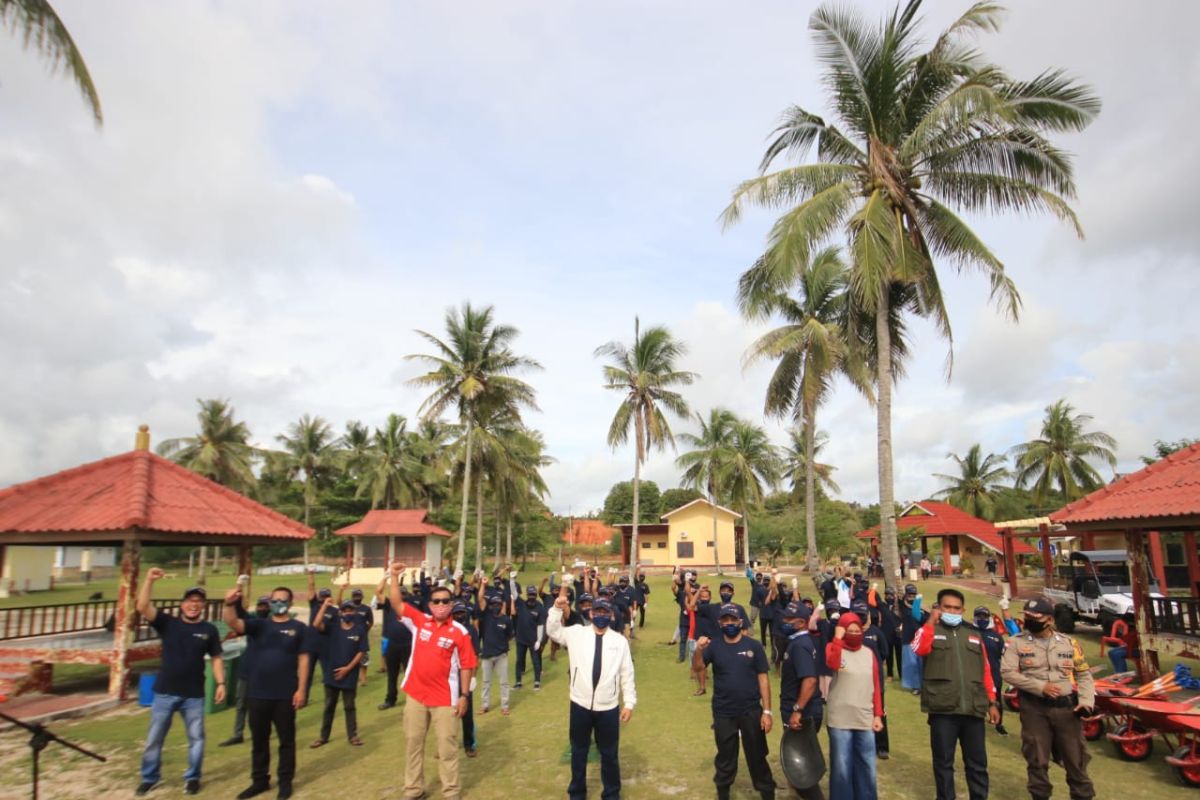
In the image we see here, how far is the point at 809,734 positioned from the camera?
19.2ft

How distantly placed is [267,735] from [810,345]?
19379 mm

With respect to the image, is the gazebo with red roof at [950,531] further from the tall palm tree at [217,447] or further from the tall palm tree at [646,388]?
the tall palm tree at [217,447]

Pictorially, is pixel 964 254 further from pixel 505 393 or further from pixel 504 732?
pixel 505 393

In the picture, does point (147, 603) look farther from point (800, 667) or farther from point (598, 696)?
point (800, 667)

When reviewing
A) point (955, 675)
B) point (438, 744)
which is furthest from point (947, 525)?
point (438, 744)

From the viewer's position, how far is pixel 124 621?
10.9 metres

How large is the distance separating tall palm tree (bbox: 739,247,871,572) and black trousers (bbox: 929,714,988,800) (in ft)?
50.2

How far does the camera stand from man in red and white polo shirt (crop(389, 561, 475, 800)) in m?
6.04

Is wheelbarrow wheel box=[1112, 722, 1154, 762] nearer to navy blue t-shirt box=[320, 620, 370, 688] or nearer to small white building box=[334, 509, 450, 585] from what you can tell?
navy blue t-shirt box=[320, 620, 370, 688]

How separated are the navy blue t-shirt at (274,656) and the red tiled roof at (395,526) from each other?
31.1 meters

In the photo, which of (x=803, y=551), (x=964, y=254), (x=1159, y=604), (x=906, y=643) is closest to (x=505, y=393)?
(x=964, y=254)

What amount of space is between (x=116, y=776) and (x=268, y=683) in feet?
8.21

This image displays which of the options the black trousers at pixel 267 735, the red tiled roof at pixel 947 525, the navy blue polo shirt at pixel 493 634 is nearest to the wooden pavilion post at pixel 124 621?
the black trousers at pixel 267 735

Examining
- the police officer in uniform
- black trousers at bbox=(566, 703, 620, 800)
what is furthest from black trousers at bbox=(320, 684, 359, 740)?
the police officer in uniform
